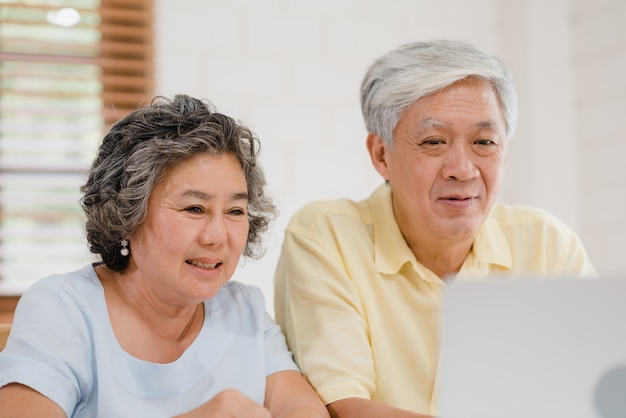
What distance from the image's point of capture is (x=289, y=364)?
1700mm

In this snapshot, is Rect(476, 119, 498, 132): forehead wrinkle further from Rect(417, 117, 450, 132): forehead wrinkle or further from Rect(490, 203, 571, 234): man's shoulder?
Rect(490, 203, 571, 234): man's shoulder

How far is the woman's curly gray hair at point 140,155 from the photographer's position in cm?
160

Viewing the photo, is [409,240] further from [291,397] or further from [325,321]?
[291,397]

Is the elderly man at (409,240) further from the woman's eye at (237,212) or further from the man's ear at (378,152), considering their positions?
the woman's eye at (237,212)

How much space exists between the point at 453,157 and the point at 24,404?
100 centimetres

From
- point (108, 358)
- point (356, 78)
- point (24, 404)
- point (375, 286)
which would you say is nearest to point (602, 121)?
point (356, 78)

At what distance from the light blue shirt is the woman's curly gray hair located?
0.11m

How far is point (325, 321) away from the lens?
1.69 meters

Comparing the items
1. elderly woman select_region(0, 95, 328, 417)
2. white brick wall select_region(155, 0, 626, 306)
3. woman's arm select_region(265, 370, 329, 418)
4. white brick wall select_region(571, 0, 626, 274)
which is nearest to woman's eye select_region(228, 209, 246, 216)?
elderly woman select_region(0, 95, 328, 417)

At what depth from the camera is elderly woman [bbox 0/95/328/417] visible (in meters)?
1.50

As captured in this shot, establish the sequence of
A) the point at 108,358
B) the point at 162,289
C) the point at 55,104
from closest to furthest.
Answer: the point at 108,358 → the point at 162,289 → the point at 55,104

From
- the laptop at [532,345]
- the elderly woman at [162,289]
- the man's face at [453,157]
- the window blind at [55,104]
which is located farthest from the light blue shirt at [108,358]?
the window blind at [55,104]

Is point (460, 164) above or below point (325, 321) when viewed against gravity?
above

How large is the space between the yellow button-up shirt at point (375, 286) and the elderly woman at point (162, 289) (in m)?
0.09
